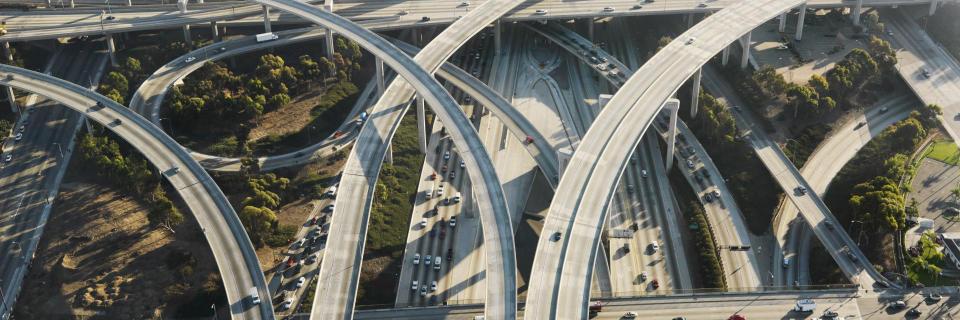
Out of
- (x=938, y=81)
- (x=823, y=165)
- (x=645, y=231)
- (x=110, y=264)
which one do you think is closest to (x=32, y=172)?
(x=110, y=264)

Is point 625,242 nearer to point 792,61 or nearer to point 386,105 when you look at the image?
point 386,105

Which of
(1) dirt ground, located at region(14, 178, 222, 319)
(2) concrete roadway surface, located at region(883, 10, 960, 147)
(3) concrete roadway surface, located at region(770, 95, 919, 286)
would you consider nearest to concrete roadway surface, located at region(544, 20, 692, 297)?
(3) concrete roadway surface, located at region(770, 95, 919, 286)

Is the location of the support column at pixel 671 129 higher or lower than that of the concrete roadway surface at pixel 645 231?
higher

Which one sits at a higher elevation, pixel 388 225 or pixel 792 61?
pixel 792 61

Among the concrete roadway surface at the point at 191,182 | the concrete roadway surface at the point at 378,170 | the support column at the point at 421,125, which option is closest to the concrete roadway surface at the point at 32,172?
the concrete roadway surface at the point at 191,182

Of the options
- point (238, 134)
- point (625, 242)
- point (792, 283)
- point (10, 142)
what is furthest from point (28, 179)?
point (792, 283)

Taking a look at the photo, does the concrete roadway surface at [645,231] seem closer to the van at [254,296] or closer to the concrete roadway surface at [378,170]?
the concrete roadway surface at [378,170]

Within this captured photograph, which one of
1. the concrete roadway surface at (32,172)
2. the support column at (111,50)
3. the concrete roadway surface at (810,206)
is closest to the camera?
the concrete roadway surface at (810,206)
